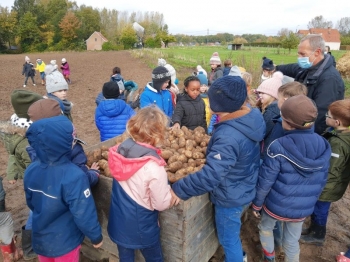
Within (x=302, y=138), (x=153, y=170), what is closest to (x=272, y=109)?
(x=302, y=138)

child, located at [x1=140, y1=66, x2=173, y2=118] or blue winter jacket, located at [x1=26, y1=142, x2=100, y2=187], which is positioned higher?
child, located at [x1=140, y1=66, x2=173, y2=118]

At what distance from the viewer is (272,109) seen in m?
3.19

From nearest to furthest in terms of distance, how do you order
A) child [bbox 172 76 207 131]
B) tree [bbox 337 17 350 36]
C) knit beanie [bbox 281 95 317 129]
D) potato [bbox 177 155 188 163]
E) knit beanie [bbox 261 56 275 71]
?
knit beanie [bbox 281 95 317 129], potato [bbox 177 155 188 163], child [bbox 172 76 207 131], knit beanie [bbox 261 56 275 71], tree [bbox 337 17 350 36]

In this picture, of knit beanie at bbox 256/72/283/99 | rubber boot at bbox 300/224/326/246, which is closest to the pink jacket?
knit beanie at bbox 256/72/283/99

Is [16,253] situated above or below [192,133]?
below

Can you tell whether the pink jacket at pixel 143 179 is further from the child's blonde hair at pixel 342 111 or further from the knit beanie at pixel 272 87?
the child's blonde hair at pixel 342 111

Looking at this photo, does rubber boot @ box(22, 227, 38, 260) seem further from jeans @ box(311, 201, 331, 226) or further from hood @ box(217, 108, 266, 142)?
jeans @ box(311, 201, 331, 226)

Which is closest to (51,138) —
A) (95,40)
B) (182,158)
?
(182,158)

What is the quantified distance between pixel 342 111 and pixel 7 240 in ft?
12.8

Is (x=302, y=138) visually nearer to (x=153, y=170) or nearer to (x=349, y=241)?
(x=153, y=170)

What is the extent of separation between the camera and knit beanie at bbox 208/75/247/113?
227 cm

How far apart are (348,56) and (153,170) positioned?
1853 cm

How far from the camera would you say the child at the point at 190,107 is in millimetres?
4137

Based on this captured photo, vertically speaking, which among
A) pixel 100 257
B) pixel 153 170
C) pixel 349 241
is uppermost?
pixel 153 170
